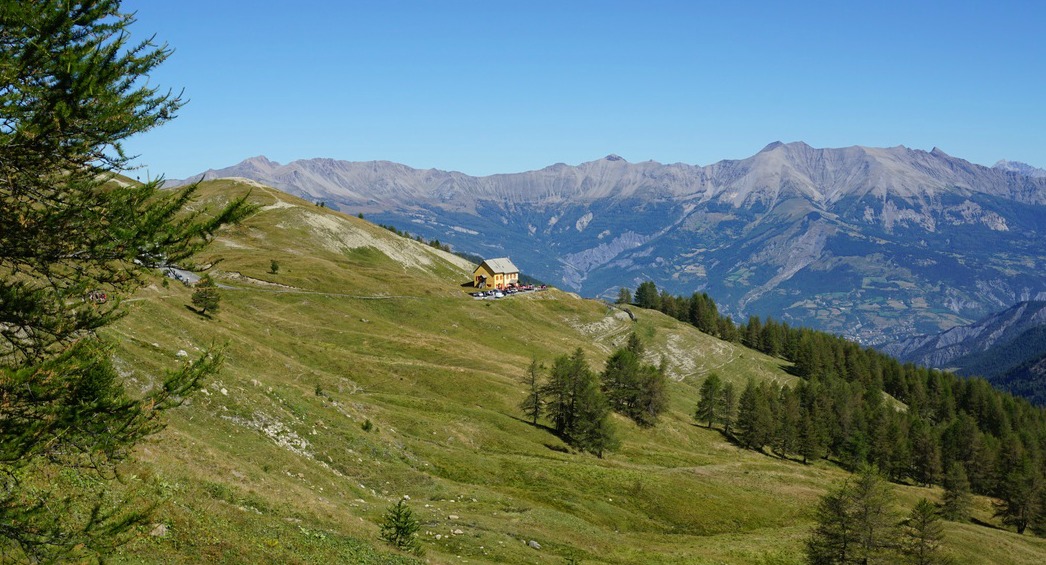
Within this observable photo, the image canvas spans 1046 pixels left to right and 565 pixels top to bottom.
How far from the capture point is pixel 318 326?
110 m

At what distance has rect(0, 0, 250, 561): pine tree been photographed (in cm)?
1029

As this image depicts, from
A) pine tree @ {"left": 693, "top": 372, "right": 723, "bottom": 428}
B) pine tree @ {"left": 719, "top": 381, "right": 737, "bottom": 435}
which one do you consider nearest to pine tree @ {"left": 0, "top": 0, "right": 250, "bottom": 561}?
pine tree @ {"left": 693, "top": 372, "right": 723, "bottom": 428}

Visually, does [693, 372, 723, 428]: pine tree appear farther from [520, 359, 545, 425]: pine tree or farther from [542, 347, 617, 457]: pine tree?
[520, 359, 545, 425]: pine tree

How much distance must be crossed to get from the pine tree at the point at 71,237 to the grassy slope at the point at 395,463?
3202 millimetres

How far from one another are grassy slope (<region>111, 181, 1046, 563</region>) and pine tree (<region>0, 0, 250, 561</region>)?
320 cm

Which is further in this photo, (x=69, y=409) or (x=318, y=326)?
(x=318, y=326)

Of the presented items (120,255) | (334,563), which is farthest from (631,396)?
(120,255)

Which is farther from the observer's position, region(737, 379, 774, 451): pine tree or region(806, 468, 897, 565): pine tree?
region(737, 379, 774, 451): pine tree

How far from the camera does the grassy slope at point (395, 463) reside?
26703 millimetres

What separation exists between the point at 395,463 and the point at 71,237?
4099 cm

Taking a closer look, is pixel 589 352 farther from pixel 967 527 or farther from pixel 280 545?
pixel 280 545

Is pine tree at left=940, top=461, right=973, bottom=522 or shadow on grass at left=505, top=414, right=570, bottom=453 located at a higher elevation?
shadow on grass at left=505, top=414, right=570, bottom=453

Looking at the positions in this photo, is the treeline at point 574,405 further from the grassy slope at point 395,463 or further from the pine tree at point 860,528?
the pine tree at point 860,528

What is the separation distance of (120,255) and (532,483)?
170ft
